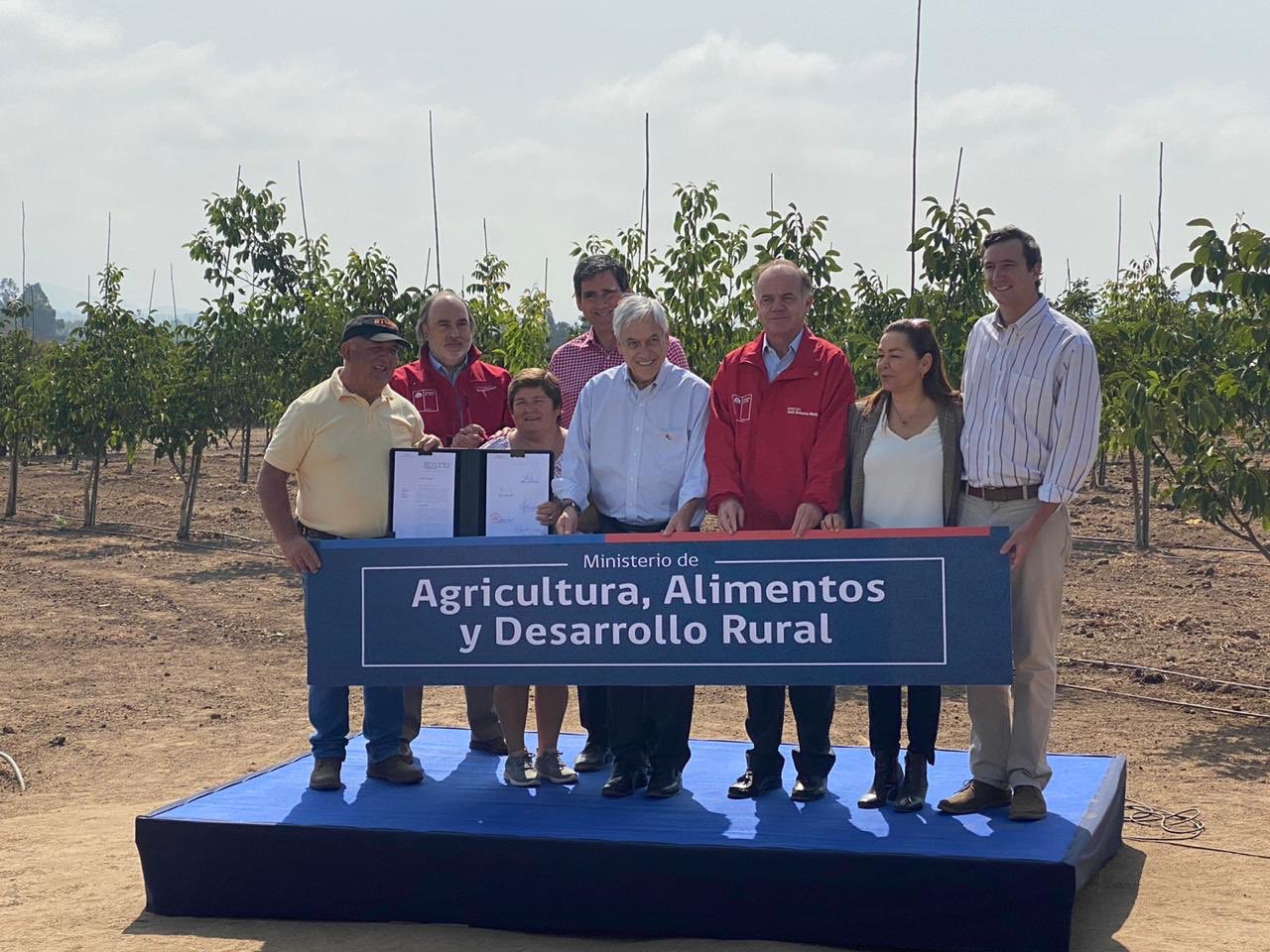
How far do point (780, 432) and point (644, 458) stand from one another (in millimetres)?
516

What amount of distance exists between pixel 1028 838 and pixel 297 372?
1203 centimetres

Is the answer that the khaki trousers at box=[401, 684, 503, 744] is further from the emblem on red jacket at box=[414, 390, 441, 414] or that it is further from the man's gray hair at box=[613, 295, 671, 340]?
the man's gray hair at box=[613, 295, 671, 340]

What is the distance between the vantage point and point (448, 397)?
5895 mm

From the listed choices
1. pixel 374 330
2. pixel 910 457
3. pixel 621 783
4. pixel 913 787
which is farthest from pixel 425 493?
pixel 913 787

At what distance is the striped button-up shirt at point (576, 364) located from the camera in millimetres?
5895

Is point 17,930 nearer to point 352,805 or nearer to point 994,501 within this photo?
point 352,805

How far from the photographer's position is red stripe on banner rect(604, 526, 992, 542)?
15.4 feet

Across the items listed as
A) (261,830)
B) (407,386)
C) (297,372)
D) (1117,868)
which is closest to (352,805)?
(261,830)

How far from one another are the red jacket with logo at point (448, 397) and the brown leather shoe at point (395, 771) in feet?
4.32

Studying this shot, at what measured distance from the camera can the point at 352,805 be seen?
5348 millimetres

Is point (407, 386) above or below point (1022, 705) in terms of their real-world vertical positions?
above

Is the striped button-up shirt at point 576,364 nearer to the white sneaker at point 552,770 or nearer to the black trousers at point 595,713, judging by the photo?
the black trousers at point 595,713

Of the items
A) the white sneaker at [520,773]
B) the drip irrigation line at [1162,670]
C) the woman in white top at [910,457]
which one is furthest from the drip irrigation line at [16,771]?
the drip irrigation line at [1162,670]

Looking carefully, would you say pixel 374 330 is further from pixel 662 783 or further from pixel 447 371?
pixel 662 783
